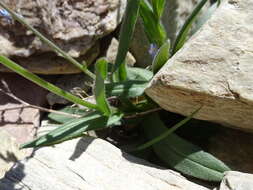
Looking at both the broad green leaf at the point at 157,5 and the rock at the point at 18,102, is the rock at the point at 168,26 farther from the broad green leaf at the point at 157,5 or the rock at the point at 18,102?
the rock at the point at 18,102

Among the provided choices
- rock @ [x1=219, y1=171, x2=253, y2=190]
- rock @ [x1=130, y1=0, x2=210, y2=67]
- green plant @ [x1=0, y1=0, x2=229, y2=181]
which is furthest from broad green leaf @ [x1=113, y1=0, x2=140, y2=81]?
rock @ [x1=219, y1=171, x2=253, y2=190]

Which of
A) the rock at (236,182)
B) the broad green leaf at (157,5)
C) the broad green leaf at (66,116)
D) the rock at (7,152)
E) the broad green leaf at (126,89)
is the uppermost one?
the broad green leaf at (157,5)

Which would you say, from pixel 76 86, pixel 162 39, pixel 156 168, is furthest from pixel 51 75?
pixel 156 168

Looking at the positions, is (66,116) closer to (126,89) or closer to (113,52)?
(126,89)

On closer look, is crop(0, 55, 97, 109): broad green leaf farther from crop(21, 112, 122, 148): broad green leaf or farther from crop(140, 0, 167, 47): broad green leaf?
crop(140, 0, 167, 47): broad green leaf

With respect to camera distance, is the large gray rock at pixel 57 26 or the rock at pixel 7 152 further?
the large gray rock at pixel 57 26

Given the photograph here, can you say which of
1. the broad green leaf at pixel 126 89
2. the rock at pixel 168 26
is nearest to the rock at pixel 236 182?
the broad green leaf at pixel 126 89

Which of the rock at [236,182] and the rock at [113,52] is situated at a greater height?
the rock at [113,52]
